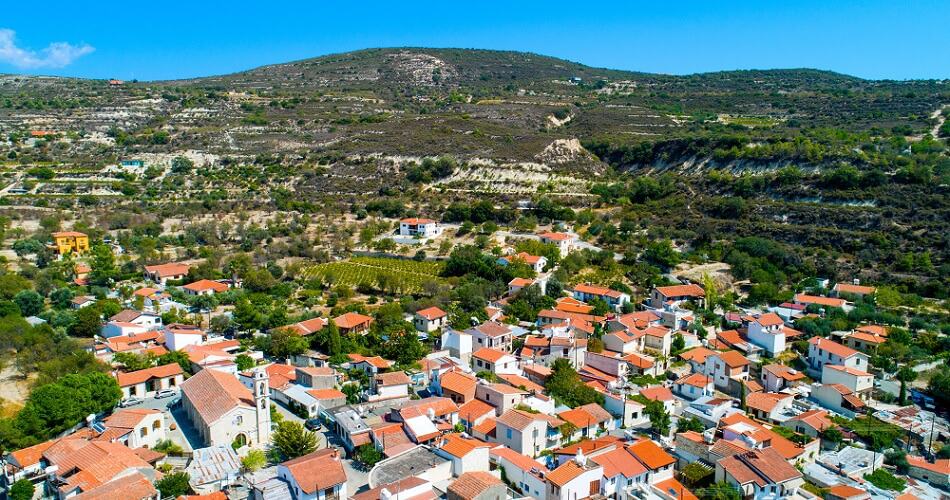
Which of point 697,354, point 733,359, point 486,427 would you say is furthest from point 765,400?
point 486,427

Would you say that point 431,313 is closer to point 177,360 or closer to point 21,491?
point 177,360

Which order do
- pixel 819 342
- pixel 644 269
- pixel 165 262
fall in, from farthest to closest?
pixel 165 262
pixel 644 269
pixel 819 342

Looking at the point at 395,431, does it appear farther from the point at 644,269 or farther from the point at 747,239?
the point at 747,239

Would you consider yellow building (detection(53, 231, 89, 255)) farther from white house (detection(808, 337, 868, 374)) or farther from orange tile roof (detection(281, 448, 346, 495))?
white house (detection(808, 337, 868, 374))

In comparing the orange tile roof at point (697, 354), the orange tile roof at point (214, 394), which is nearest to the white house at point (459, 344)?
the orange tile roof at point (214, 394)

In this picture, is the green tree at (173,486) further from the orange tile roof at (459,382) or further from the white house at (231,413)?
the orange tile roof at (459,382)

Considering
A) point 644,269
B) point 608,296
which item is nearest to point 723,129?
point 644,269
